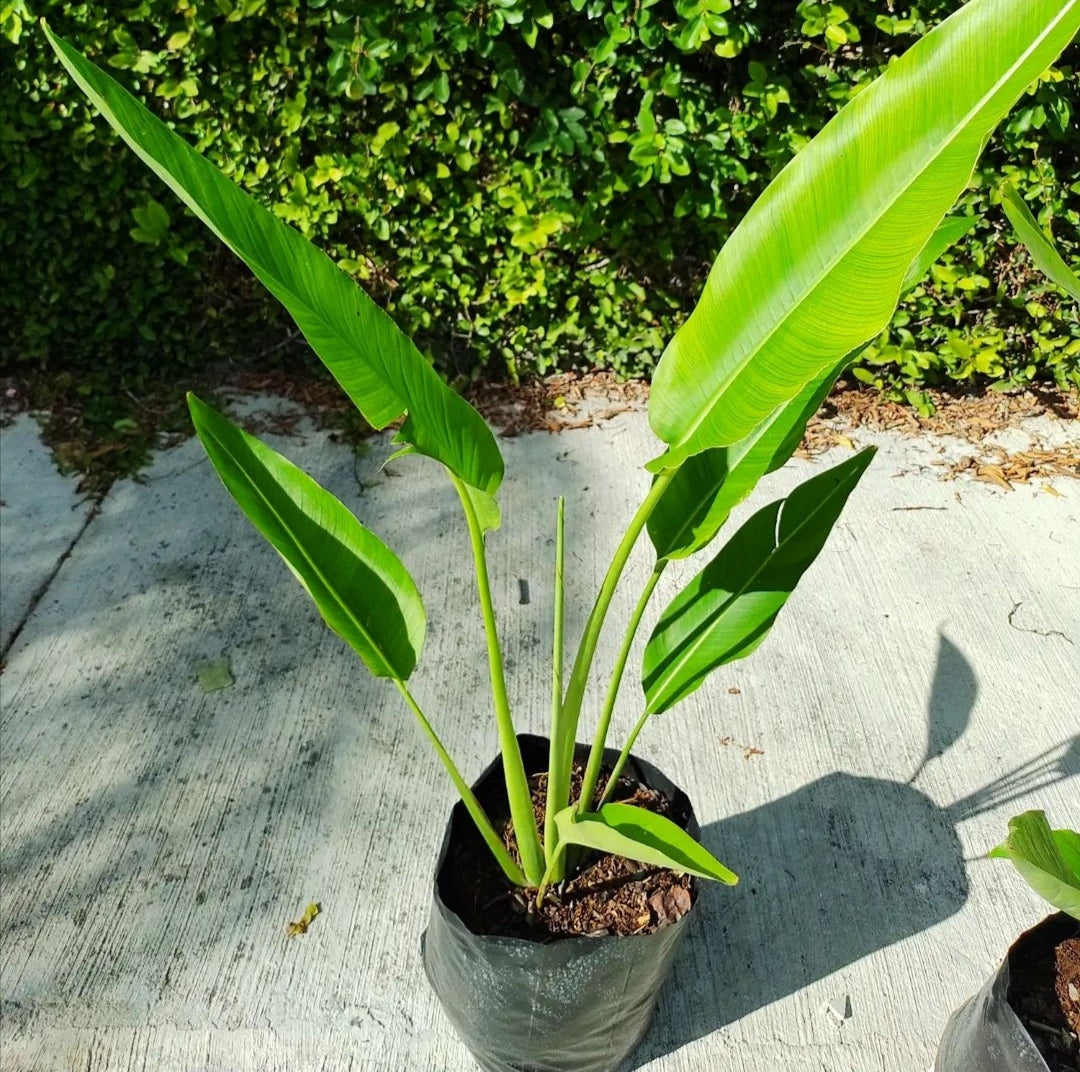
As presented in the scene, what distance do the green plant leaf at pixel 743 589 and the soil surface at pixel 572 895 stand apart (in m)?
0.26

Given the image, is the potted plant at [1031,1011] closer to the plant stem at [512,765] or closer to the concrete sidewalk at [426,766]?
the concrete sidewalk at [426,766]

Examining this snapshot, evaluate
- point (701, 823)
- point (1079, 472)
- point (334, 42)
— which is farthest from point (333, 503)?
point (1079, 472)

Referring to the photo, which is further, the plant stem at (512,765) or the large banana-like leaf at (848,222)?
the plant stem at (512,765)

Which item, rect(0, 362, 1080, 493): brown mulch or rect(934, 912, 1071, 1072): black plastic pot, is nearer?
rect(934, 912, 1071, 1072): black plastic pot

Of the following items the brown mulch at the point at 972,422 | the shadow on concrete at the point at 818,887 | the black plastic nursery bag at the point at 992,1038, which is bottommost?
the shadow on concrete at the point at 818,887

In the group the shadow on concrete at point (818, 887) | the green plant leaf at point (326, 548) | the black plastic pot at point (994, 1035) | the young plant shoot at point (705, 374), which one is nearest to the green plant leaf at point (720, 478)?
the young plant shoot at point (705, 374)

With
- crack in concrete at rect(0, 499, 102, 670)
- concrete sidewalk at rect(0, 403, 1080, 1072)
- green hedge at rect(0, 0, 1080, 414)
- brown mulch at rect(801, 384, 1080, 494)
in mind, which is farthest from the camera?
brown mulch at rect(801, 384, 1080, 494)

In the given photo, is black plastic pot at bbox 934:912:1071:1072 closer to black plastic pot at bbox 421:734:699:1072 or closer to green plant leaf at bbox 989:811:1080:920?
green plant leaf at bbox 989:811:1080:920

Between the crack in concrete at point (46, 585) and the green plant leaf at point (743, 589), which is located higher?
the green plant leaf at point (743, 589)

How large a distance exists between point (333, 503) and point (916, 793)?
1497 mm

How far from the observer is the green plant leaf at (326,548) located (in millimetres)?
1061

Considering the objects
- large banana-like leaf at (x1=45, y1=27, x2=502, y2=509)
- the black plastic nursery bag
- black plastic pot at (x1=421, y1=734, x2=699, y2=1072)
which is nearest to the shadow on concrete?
black plastic pot at (x1=421, y1=734, x2=699, y2=1072)

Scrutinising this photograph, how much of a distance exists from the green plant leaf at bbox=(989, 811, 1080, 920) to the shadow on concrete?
789mm

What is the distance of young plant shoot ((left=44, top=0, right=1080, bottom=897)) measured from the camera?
29.1 inches
